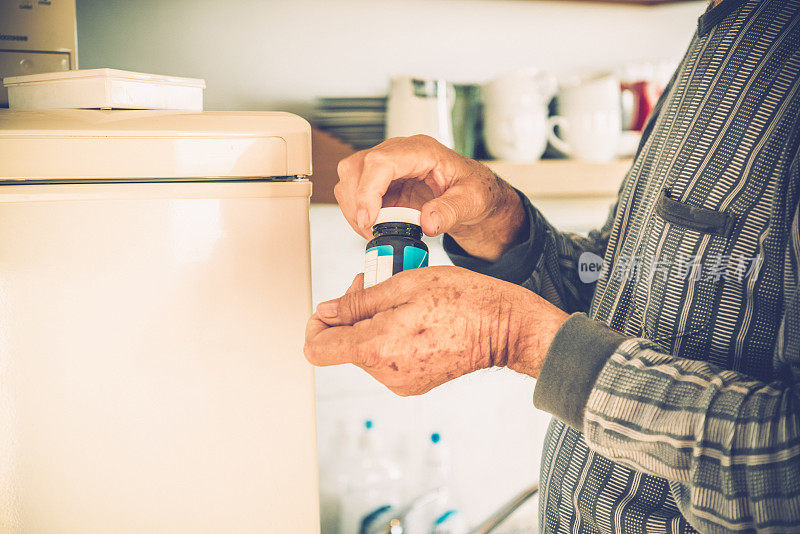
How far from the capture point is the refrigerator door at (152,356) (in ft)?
2.39

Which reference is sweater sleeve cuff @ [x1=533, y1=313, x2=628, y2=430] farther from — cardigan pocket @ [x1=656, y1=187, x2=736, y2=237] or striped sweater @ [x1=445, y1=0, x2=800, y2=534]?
cardigan pocket @ [x1=656, y1=187, x2=736, y2=237]

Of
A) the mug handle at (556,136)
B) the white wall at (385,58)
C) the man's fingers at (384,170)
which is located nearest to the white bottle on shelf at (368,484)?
the white wall at (385,58)

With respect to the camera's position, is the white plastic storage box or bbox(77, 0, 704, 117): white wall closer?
the white plastic storage box

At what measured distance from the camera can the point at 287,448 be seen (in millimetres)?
827

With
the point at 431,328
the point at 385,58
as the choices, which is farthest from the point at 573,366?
the point at 385,58

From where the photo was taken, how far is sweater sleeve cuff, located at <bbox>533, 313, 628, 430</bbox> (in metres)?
0.55

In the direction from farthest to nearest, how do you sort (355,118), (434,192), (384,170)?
(355,118)
(434,192)
(384,170)

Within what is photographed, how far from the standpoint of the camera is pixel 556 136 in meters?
1.35

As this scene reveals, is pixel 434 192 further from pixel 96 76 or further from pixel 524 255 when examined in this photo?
pixel 96 76

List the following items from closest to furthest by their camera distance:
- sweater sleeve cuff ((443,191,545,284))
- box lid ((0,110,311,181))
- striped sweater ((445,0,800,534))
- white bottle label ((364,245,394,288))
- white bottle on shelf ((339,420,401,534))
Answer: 1. striped sweater ((445,0,800,534))
2. white bottle label ((364,245,394,288))
3. box lid ((0,110,311,181))
4. sweater sleeve cuff ((443,191,545,284))
5. white bottle on shelf ((339,420,401,534))

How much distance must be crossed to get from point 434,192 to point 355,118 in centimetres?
49

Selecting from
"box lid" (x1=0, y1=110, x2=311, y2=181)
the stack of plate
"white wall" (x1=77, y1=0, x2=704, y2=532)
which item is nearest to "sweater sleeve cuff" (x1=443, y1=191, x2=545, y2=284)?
"box lid" (x1=0, y1=110, x2=311, y2=181)

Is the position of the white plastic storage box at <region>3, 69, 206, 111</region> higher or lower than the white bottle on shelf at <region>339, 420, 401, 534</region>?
higher

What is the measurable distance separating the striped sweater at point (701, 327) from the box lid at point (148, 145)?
429 millimetres
